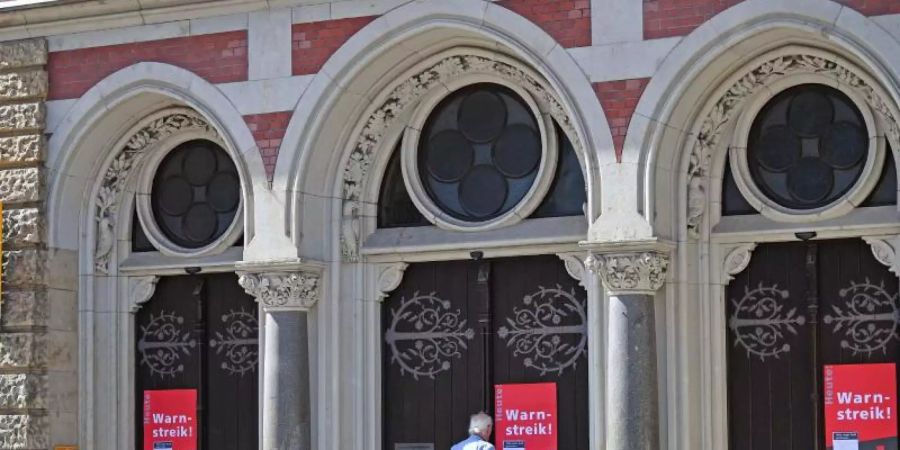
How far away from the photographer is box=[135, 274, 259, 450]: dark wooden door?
18.7 meters

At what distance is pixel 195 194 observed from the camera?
62.5 feet

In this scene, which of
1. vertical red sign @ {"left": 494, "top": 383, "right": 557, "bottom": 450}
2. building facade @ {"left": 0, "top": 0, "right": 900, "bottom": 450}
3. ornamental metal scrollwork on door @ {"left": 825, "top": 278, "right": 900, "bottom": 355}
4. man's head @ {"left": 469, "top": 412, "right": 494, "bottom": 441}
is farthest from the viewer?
vertical red sign @ {"left": 494, "top": 383, "right": 557, "bottom": 450}

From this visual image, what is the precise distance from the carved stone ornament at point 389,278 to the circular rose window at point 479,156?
574mm

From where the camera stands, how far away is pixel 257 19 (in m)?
18.1

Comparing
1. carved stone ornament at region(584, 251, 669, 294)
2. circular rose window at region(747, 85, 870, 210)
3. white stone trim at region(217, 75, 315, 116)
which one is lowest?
carved stone ornament at region(584, 251, 669, 294)

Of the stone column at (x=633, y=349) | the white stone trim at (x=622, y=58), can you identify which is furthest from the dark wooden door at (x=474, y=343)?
the white stone trim at (x=622, y=58)

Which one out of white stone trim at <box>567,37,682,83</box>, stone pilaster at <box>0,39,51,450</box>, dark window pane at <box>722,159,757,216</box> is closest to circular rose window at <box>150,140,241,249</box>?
stone pilaster at <box>0,39,51,450</box>

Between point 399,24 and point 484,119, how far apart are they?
112 centimetres

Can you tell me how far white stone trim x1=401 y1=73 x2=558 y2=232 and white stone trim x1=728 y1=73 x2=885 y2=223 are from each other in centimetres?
149

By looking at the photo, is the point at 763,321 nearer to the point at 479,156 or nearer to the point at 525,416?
the point at 525,416

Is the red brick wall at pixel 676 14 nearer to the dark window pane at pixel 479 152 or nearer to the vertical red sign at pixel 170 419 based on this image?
the dark window pane at pixel 479 152

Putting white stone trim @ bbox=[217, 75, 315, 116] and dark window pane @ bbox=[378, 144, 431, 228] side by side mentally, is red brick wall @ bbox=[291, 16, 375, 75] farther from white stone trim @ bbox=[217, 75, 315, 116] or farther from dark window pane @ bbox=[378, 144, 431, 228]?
dark window pane @ bbox=[378, 144, 431, 228]

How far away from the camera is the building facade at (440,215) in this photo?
16.2m

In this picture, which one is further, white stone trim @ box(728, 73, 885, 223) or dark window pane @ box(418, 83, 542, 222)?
dark window pane @ box(418, 83, 542, 222)
